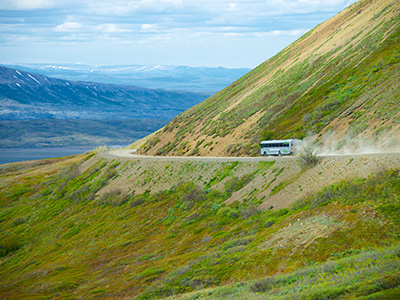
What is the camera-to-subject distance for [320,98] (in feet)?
192

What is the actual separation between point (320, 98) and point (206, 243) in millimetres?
31774

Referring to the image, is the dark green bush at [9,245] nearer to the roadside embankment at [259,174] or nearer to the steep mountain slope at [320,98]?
the roadside embankment at [259,174]

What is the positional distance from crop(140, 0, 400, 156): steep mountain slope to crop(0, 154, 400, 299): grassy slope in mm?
11409

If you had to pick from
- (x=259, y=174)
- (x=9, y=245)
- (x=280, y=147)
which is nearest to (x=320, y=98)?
(x=280, y=147)

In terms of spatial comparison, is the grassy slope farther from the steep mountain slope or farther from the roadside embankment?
the steep mountain slope

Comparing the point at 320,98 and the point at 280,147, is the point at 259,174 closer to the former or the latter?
the point at 280,147

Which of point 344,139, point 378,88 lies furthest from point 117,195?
point 378,88

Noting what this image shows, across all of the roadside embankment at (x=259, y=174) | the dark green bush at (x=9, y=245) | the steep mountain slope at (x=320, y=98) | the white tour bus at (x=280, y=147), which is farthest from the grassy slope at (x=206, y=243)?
the steep mountain slope at (x=320, y=98)

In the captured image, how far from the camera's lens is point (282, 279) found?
20141 mm

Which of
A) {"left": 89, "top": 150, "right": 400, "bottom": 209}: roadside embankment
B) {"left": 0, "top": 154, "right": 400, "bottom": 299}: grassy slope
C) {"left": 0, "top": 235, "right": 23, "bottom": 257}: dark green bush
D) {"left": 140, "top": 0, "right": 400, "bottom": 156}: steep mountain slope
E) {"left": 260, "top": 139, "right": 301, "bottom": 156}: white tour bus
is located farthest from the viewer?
{"left": 0, "top": 235, "right": 23, "bottom": 257}: dark green bush

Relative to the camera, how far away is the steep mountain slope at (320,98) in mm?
47406

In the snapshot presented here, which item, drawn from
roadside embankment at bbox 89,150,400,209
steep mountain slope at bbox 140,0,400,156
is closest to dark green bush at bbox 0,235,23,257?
roadside embankment at bbox 89,150,400,209

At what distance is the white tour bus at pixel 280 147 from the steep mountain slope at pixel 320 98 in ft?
13.5

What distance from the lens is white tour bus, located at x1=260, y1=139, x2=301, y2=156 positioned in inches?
1821
